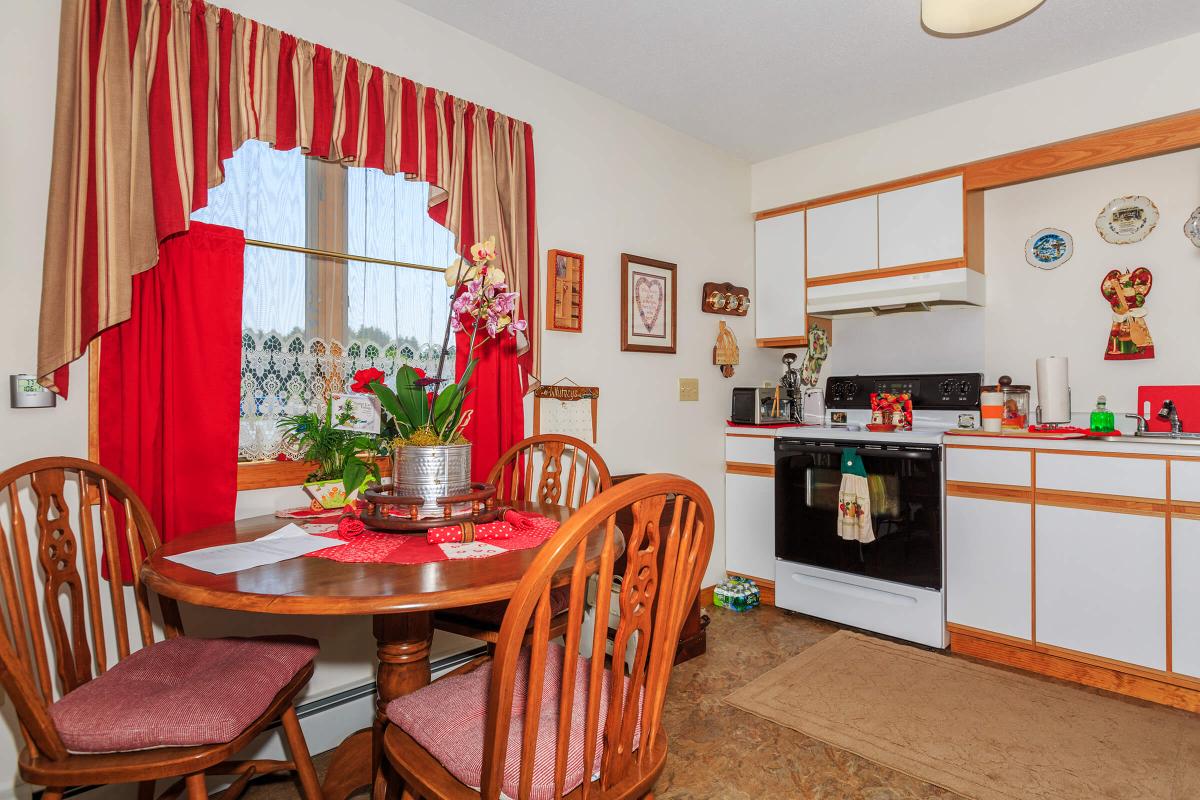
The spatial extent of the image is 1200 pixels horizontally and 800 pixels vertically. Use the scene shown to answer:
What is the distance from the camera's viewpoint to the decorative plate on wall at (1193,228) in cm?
281

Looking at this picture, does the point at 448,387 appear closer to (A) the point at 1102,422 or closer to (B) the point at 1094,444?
(B) the point at 1094,444

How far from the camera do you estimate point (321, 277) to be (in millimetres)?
2287

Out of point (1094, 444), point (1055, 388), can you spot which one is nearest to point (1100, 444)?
point (1094, 444)

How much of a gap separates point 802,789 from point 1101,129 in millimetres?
2814

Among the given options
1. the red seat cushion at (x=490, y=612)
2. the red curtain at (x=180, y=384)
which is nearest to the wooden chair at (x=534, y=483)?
the red seat cushion at (x=490, y=612)

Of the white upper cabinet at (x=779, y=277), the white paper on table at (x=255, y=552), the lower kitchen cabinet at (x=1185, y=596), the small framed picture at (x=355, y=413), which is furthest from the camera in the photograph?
the white upper cabinet at (x=779, y=277)

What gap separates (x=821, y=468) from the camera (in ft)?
10.9

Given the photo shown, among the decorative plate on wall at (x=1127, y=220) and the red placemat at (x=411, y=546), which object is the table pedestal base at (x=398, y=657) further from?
the decorative plate on wall at (x=1127, y=220)

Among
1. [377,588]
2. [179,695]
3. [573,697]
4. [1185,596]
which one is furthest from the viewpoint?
[1185,596]

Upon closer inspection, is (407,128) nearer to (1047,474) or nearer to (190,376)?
(190,376)

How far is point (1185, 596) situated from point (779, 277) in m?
2.29

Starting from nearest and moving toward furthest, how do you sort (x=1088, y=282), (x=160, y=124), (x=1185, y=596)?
(x=160, y=124)
(x=1185, y=596)
(x=1088, y=282)

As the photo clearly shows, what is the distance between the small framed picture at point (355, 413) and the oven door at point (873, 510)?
2.02 meters

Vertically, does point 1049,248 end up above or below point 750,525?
above
